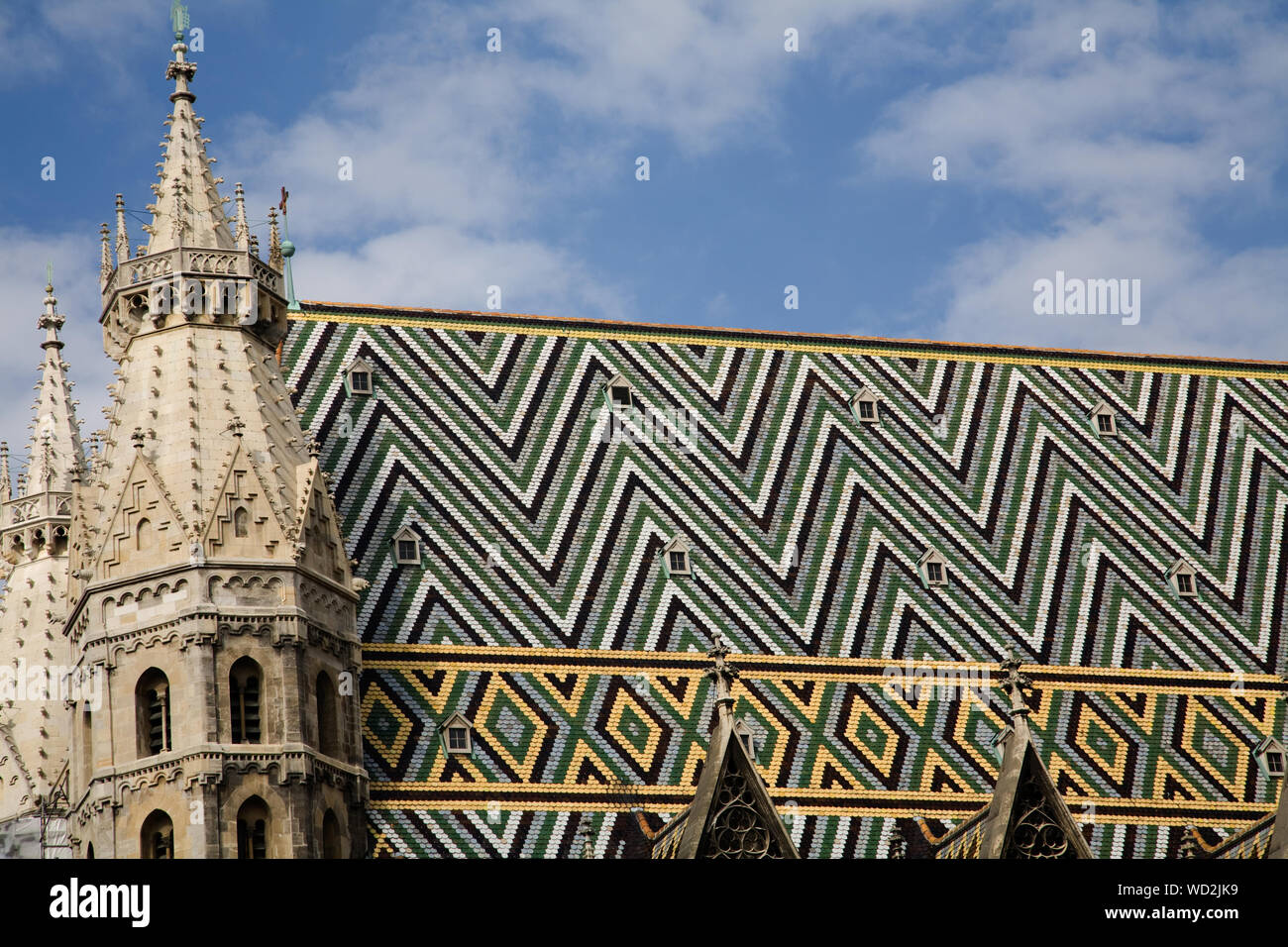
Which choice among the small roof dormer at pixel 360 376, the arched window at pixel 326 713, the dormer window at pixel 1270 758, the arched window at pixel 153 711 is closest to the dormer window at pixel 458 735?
the arched window at pixel 326 713

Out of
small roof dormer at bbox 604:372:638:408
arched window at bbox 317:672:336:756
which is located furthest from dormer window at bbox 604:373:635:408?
arched window at bbox 317:672:336:756

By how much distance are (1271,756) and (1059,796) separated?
6046 millimetres

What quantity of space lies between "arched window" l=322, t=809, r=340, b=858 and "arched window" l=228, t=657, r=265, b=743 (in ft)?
4.46

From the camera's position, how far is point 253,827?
3266cm

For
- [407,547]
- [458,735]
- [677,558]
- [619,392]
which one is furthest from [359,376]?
[458,735]

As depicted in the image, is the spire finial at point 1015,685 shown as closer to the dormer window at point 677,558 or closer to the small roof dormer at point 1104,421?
the dormer window at point 677,558

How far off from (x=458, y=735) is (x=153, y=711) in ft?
14.2

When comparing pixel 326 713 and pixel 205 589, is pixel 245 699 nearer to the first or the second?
pixel 326 713

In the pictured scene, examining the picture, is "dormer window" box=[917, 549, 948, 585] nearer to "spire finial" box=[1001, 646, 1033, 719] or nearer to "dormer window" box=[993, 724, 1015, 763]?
"dormer window" box=[993, 724, 1015, 763]

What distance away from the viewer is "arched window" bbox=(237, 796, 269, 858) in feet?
106

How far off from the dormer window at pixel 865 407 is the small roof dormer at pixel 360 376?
25.4 ft

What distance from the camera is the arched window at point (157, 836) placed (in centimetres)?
3253

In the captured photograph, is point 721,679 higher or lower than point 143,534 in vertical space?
lower

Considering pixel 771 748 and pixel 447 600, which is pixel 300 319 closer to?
pixel 447 600
